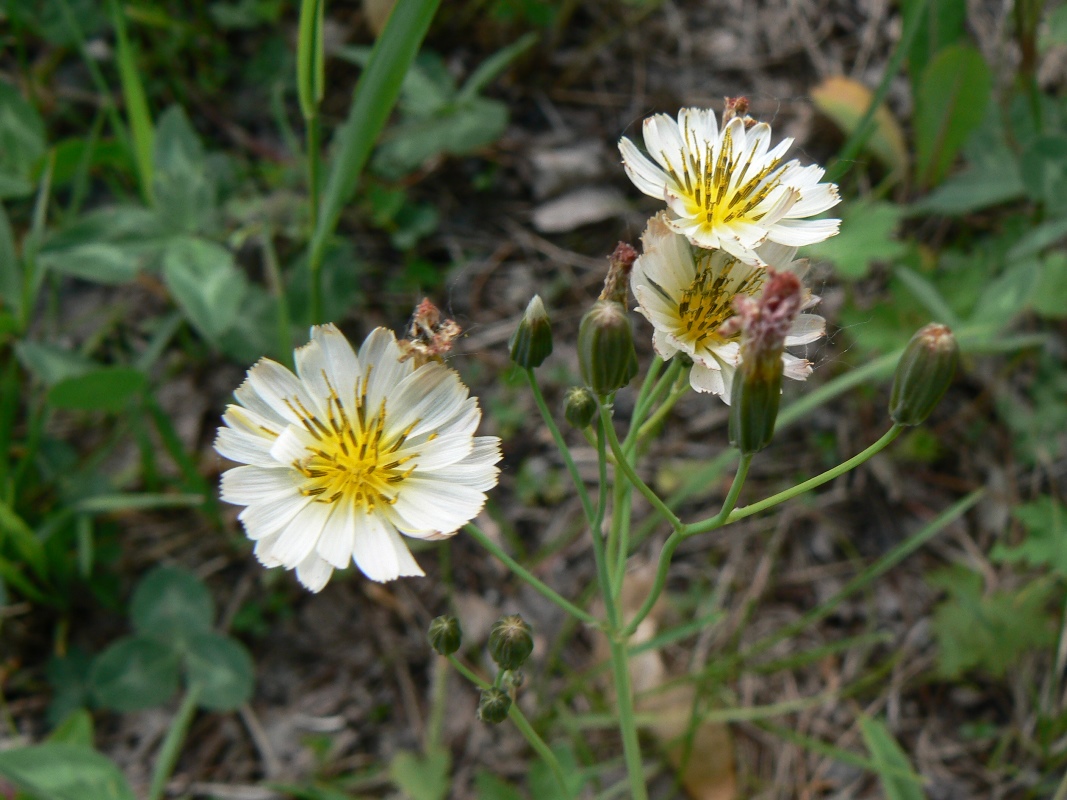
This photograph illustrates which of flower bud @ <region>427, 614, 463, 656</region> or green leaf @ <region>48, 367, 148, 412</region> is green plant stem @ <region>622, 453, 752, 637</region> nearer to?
flower bud @ <region>427, 614, 463, 656</region>

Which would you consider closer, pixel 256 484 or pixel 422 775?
pixel 256 484

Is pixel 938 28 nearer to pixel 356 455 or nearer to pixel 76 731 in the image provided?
pixel 356 455

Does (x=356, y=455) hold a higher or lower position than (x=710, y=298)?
lower

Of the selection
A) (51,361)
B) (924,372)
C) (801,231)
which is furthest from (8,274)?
(924,372)

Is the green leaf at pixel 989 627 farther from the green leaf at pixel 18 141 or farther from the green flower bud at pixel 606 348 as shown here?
the green leaf at pixel 18 141

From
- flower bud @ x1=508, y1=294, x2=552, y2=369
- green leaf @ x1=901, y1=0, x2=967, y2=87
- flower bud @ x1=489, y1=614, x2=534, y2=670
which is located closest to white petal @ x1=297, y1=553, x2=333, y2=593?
flower bud @ x1=489, y1=614, x2=534, y2=670
